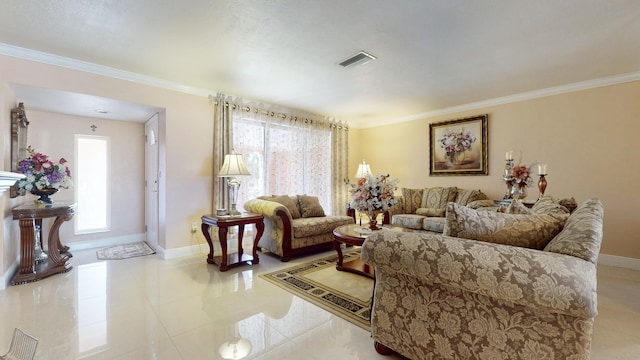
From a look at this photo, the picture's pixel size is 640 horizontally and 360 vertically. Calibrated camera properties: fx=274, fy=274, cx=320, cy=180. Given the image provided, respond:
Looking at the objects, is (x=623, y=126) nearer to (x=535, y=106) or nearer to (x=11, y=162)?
(x=535, y=106)

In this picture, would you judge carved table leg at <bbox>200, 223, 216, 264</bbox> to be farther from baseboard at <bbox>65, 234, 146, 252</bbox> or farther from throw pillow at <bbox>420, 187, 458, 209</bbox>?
throw pillow at <bbox>420, 187, 458, 209</bbox>

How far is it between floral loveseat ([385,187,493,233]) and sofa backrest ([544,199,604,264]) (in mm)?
2814

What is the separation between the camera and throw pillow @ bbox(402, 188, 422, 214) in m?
5.15

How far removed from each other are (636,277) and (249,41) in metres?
5.12

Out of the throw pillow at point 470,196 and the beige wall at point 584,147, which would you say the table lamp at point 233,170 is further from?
the beige wall at point 584,147

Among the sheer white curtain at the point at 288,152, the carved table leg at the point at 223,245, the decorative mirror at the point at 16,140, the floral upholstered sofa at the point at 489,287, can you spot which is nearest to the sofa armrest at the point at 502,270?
the floral upholstered sofa at the point at 489,287

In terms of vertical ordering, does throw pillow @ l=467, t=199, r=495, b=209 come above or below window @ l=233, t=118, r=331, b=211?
below

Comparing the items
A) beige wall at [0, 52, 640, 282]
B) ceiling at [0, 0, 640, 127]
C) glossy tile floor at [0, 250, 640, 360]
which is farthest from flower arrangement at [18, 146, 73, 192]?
glossy tile floor at [0, 250, 640, 360]

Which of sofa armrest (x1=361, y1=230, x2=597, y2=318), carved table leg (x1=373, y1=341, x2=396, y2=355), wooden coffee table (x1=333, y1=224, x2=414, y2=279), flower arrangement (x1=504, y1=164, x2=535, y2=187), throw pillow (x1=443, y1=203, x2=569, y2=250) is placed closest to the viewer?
sofa armrest (x1=361, y1=230, x2=597, y2=318)

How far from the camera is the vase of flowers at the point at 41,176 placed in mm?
3191

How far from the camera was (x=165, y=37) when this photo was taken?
265 centimetres

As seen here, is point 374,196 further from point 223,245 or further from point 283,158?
point 283,158

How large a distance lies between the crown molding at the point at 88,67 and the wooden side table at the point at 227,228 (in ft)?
6.34

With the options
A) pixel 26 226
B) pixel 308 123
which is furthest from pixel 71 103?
pixel 308 123
